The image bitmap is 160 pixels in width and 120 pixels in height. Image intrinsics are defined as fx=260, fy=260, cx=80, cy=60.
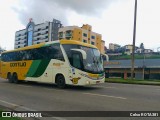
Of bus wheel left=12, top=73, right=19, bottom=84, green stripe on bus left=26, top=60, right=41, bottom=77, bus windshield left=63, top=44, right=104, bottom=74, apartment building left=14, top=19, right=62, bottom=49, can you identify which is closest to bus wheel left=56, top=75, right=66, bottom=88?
bus windshield left=63, top=44, right=104, bottom=74

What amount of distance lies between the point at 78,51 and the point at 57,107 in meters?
6.35

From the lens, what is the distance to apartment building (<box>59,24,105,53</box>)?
111062 mm

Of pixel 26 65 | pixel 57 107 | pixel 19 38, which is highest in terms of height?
pixel 19 38

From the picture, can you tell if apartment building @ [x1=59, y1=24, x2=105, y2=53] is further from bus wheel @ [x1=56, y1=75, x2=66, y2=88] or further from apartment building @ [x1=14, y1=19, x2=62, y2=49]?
bus wheel @ [x1=56, y1=75, x2=66, y2=88]

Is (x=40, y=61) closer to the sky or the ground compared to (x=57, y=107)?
closer to the sky

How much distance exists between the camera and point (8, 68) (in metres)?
24.9

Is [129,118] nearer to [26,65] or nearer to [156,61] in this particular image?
[26,65]

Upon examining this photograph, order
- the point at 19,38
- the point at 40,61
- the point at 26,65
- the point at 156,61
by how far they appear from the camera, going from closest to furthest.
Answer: the point at 40,61 → the point at 26,65 → the point at 156,61 → the point at 19,38

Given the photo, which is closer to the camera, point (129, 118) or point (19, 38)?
point (129, 118)

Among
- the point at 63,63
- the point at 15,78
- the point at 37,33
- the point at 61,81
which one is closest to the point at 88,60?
the point at 63,63

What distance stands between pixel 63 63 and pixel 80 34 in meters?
97.9

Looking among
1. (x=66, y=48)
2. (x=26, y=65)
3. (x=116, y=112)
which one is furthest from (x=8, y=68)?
(x=116, y=112)

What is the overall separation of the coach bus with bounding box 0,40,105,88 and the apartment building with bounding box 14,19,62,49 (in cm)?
10638

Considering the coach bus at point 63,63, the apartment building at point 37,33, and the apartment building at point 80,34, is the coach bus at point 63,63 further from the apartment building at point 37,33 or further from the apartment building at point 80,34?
the apartment building at point 37,33
